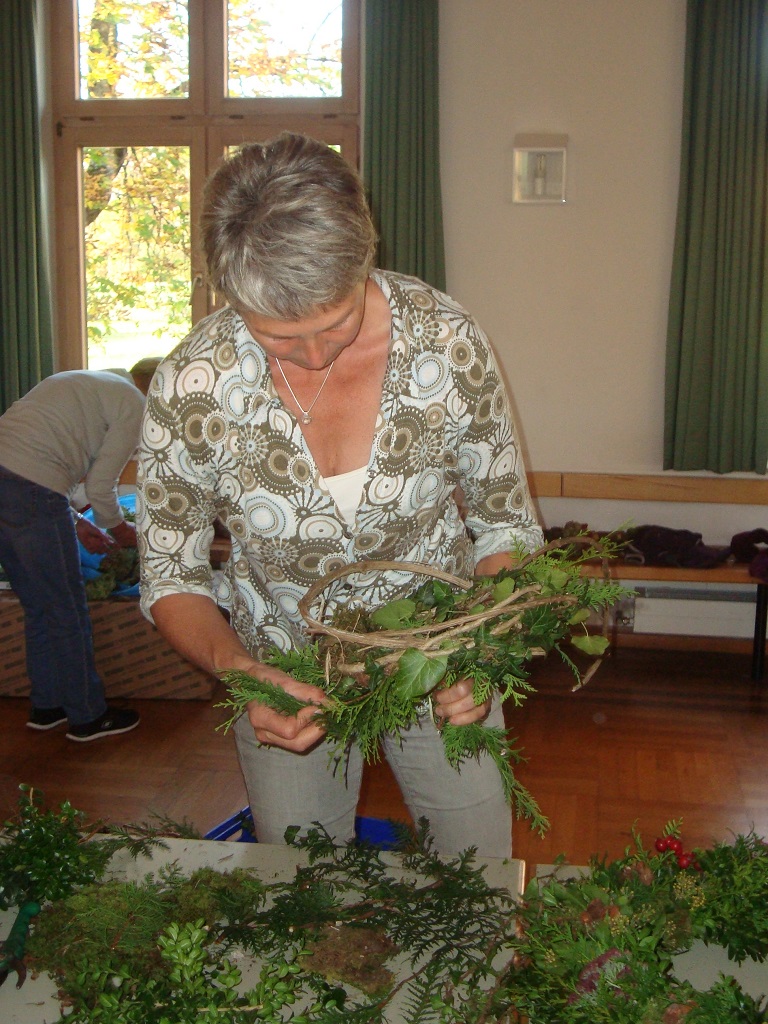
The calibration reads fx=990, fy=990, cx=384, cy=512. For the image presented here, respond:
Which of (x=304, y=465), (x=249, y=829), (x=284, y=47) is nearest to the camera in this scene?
(x=304, y=465)

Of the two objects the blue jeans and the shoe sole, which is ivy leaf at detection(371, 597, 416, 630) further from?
the shoe sole

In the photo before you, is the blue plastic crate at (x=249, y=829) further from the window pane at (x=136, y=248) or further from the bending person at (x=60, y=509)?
the window pane at (x=136, y=248)

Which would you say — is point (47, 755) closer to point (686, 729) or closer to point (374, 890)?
point (686, 729)

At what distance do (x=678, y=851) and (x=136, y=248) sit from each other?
499 centimetres

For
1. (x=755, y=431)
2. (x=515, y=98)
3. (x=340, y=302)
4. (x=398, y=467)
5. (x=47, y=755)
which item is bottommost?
(x=47, y=755)

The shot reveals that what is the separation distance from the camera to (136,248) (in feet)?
18.2

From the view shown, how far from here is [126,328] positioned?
5.60 meters

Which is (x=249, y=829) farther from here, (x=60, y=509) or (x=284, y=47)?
(x=284, y=47)

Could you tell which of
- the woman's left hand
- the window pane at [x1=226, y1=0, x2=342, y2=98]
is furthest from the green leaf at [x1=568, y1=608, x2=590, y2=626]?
the window pane at [x1=226, y1=0, x2=342, y2=98]

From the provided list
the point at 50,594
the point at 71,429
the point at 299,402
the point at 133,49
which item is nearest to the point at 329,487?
the point at 299,402

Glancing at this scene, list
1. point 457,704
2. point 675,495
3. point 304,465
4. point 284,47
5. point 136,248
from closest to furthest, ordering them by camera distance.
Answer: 1. point 457,704
2. point 304,465
3. point 675,495
4. point 284,47
5. point 136,248

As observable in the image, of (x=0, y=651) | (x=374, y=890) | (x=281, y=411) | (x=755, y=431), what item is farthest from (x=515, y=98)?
(x=374, y=890)

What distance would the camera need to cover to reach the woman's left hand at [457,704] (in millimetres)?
1147

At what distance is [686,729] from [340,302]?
3.06 m
